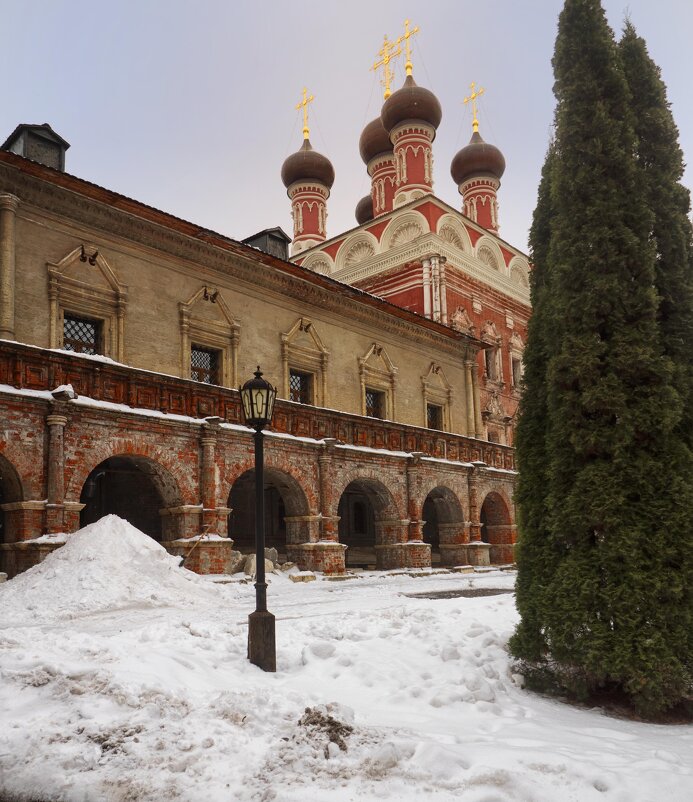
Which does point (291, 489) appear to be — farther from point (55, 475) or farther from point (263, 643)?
point (263, 643)

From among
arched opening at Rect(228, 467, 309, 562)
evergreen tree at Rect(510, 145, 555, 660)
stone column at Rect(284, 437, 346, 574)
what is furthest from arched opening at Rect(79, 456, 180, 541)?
evergreen tree at Rect(510, 145, 555, 660)

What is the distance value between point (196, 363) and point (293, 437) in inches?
155

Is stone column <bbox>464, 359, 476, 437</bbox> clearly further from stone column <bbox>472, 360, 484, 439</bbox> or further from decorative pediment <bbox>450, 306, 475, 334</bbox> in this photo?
decorative pediment <bbox>450, 306, 475, 334</bbox>

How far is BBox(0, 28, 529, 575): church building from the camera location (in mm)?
13055

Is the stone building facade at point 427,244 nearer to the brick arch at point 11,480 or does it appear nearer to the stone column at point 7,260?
the stone column at point 7,260

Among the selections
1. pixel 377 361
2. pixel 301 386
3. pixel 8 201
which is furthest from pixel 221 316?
pixel 377 361

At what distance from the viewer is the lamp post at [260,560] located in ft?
21.5

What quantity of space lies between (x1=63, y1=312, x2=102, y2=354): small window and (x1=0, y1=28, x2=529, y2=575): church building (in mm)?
34

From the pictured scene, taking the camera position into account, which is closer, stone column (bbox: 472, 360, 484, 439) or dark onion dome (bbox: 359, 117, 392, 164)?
stone column (bbox: 472, 360, 484, 439)

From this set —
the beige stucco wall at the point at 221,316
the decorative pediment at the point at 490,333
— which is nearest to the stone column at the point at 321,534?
the beige stucco wall at the point at 221,316

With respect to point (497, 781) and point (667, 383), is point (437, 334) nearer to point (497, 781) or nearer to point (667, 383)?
point (667, 383)

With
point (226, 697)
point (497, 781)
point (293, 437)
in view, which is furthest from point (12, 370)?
point (497, 781)

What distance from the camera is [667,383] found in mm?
6230

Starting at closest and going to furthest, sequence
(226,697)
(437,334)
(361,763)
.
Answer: (361,763) → (226,697) → (437,334)
